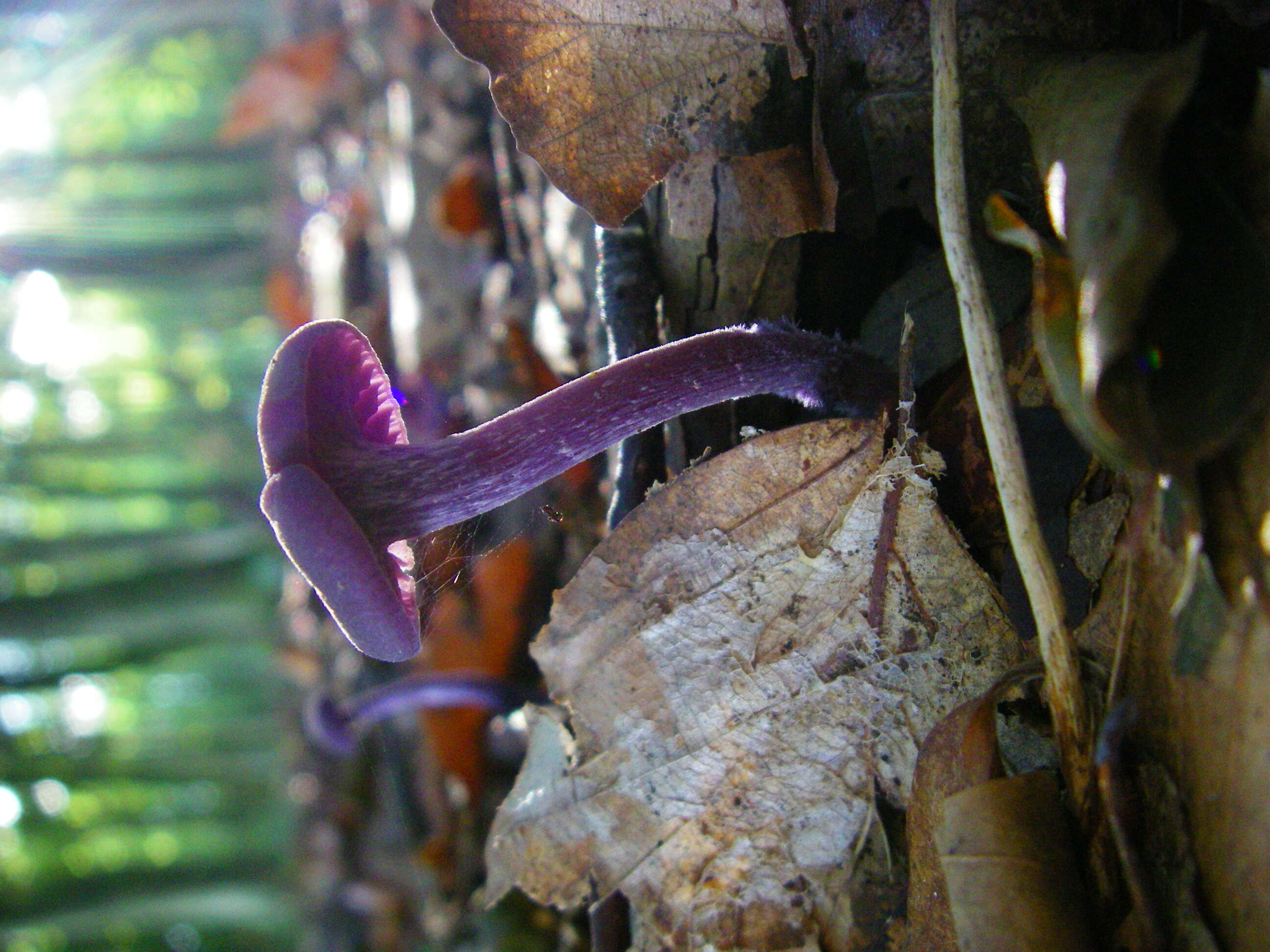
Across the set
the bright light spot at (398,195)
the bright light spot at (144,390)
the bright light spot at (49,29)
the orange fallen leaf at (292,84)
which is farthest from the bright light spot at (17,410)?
the bright light spot at (398,195)

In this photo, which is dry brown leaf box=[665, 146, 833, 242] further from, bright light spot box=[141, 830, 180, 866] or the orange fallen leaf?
bright light spot box=[141, 830, 180, 866]

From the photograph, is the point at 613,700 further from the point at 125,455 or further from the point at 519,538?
the point at 125,455

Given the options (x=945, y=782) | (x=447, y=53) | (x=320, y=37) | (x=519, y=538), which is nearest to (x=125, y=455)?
(x=320, y=37)

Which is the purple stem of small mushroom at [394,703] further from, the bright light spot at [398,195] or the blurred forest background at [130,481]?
the blurred forest background at [130,481]

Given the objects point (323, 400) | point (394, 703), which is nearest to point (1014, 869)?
point (323, 400)

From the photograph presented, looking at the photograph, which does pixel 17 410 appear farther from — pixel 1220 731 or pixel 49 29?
pixel 1220 731

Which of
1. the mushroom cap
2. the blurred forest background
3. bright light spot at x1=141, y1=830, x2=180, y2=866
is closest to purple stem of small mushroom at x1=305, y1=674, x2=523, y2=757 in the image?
the mushroom cap

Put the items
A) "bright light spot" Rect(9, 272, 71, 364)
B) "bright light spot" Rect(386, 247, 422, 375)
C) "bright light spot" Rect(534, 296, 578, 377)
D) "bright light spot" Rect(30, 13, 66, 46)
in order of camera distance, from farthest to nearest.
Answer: "bright light spot" Rect(9, 272, 71, 364) → "bright light spot" Rect(30, 13, 66, 46) → "bright light spot" Rect(386, 247, 422, 375) → "bright light spot" Rect(534, 296, 578, 377)
